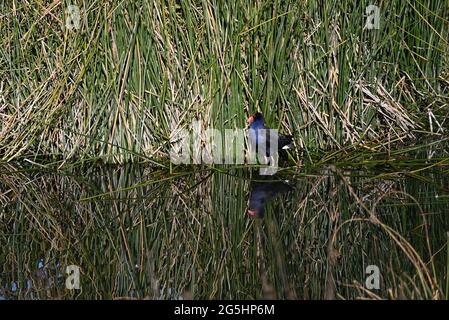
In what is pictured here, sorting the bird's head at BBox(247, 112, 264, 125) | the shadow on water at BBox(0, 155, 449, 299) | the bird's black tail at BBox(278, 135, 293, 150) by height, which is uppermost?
the bird's head at BBox(247, 112, 264, 125)

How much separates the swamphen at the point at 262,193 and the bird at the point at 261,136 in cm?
21

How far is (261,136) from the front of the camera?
4.27 meters

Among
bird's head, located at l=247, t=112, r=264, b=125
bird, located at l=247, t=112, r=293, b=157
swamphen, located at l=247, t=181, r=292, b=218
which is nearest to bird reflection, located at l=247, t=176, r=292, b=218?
swamphen, located at l=247, t=181, r=292, b=218

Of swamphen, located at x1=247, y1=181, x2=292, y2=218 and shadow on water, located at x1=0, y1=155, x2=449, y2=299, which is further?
swamphen, located at x1=247, y1=181, x2=292, y2=218

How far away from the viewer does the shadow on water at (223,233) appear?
9.66ft

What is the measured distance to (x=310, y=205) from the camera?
154 inches

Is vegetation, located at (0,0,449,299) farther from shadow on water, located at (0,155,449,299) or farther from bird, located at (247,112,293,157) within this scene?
bird, located at (247,112,293,157)

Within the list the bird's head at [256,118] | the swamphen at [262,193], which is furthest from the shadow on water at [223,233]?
the bird's head at [256,118]

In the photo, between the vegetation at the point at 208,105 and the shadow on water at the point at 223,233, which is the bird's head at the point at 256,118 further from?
the shadow on water at the point at 223,233

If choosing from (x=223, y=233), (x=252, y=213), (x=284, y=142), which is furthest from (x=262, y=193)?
(x=223, y=233)

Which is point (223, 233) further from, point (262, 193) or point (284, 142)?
point (284, 142)

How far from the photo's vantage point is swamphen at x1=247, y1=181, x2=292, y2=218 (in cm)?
386
